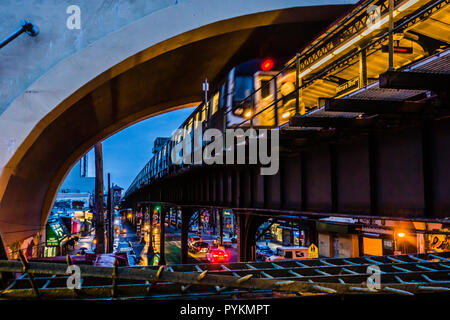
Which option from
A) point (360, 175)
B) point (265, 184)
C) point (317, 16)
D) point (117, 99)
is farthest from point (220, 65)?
point (360, 175)

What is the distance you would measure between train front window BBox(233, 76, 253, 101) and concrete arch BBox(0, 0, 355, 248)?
4185mm

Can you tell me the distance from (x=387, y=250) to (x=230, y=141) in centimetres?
2172

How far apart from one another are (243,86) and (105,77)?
20.2ft

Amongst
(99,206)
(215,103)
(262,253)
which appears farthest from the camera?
(262,253)

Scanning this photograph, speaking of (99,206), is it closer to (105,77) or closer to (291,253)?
(105,77)

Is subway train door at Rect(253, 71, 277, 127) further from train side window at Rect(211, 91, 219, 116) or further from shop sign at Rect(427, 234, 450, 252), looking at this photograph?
shop sign at Rect(427, 234, 450, 252)

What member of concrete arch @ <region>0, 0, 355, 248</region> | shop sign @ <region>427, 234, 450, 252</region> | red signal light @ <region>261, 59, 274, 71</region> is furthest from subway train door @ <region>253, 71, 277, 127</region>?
shop sign @ <region>427, 234, 450, 252</region>

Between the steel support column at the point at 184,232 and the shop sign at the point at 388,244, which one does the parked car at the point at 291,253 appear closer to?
the steel support column at the point at 184,232

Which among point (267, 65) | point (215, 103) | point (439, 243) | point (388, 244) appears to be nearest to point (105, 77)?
point (215, 103)

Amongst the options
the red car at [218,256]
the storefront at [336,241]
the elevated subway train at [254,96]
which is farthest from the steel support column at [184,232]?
the elevated subway train at [254,96]

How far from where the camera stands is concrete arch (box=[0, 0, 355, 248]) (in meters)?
12.8

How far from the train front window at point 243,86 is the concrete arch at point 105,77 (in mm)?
4185

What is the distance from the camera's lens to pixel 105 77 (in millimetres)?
14039

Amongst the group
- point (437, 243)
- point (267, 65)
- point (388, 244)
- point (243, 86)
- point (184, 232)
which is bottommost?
point (388, 244)
